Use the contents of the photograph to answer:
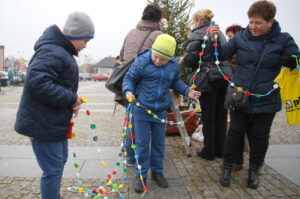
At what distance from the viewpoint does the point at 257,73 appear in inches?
116

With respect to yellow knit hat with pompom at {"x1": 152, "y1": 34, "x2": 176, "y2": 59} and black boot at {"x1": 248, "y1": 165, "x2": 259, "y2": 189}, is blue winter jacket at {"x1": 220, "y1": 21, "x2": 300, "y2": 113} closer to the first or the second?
black boot at {"x1": 248, "y1": 165, "x2": 259, "y2": 189}

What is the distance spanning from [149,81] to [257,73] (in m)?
1.23

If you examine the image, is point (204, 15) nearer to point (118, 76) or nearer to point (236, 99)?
point (236, 99)

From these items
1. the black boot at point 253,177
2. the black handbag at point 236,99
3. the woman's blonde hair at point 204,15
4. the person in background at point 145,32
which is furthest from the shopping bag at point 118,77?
the black boot at point 253,177

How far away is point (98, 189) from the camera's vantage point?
9.40 feet

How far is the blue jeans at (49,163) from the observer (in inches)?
83.3

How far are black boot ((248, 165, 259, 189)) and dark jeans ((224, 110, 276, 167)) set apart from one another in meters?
0.06

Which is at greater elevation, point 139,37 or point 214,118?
point 139,37

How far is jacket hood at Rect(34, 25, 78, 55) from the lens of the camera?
80.9 inches

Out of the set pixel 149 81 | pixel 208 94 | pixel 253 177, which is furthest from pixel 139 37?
pixel 253 177

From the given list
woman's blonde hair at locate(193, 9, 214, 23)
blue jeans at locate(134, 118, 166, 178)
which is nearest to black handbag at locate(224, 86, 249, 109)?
blue jeans at locate(134, 118, 166, 178)

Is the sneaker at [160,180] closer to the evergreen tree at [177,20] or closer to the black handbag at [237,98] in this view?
the black handbag at [237,98]

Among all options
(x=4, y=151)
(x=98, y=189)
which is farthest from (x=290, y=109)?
(x=4, y=151)

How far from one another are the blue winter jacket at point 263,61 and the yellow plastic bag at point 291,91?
3.2 inches
